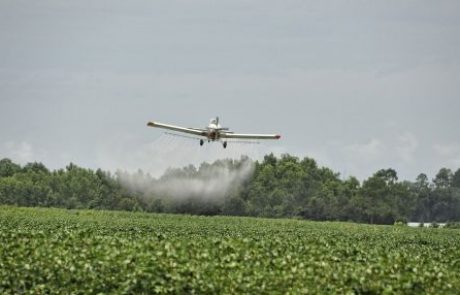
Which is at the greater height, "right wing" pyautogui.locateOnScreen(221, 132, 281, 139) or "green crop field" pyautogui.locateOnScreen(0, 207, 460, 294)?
"right wing" pyautogui.locateOnScreen(221, 132, 281, 139)

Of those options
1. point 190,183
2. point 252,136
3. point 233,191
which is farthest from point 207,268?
point 233,191

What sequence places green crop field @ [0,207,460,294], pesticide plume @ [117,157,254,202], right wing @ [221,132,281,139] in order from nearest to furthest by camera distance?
green crop field @ [0,207,460,294] → right wing @ [221,132,281,139] → pesticide plume @ [117,157,254,202]

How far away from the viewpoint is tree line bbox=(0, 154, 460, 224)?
140 meters

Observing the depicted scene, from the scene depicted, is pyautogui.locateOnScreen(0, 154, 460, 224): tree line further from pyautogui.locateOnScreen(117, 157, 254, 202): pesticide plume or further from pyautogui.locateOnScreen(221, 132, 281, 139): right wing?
pyautogui.locateOnScreen(221, 132, 281, 139): right wing

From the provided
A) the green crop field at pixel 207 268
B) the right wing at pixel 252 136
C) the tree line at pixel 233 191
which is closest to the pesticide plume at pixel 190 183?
the tree line at pixel 233 191

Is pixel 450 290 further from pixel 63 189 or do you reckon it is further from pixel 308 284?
pixel 63 189

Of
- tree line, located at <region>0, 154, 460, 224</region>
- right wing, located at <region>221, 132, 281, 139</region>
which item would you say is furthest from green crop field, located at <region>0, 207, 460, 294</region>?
tree line, located at <region>0, 154, 460, 224</region>

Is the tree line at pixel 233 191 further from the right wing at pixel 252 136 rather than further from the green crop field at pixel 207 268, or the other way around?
the green crop field at pixel 207 268

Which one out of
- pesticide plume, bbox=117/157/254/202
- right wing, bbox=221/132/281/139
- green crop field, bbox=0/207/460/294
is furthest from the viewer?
pesticide plume, bbox=117/157/254/202

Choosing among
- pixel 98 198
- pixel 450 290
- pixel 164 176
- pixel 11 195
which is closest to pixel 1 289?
pixel 450 290

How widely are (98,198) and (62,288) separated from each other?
13173cm

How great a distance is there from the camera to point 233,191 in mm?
154500

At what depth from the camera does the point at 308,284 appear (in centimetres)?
2973

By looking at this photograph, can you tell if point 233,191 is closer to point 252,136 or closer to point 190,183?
point 190,183
